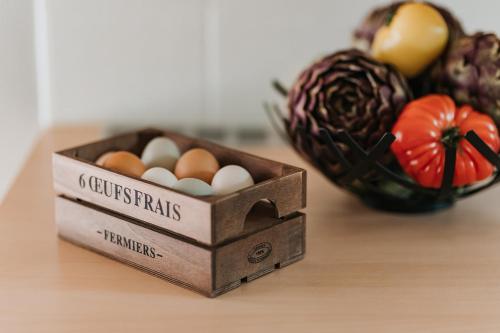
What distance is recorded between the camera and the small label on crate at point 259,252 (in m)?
0.89

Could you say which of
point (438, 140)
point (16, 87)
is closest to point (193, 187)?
point (438, 140)

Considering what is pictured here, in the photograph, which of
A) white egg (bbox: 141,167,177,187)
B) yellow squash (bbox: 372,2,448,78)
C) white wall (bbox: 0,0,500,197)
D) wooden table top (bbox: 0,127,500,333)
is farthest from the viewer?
white wall (bbox: 0,0,500,197)

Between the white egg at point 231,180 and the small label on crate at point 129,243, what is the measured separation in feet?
0.31

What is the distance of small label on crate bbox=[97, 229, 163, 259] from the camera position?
90 centimetres

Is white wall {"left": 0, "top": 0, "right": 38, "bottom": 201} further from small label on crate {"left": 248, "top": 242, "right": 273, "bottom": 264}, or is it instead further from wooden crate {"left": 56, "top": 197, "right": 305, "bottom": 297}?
small label on crate {"left": 248, "top": 242, "right": 273, "bottom": 264}

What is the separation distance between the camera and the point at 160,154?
1011 mm

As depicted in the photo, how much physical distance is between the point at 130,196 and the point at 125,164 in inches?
3.1

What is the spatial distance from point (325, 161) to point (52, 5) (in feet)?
2.15

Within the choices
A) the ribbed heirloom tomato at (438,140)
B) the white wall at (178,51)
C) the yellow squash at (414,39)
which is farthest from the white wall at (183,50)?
the ribbed heirloom tomato at (438,140)

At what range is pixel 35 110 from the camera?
4.70 ft

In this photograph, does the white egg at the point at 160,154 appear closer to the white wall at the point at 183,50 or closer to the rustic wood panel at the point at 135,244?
the rustic wood panel at the point at 135,244

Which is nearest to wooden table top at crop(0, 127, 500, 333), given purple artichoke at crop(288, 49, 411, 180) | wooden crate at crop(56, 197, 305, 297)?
wooden crate at crop(56, 197, 305, 297)

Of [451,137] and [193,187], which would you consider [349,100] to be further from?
[193,187]

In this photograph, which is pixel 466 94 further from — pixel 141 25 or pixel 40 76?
pixel 40 76
